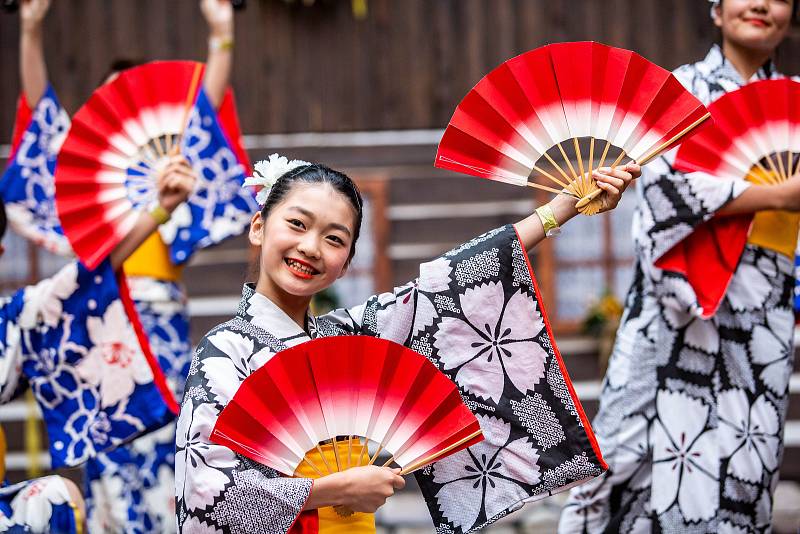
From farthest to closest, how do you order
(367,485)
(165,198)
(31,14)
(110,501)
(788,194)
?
(31,14) → (110,501) → (165,198) → (788,194) → (367,485)

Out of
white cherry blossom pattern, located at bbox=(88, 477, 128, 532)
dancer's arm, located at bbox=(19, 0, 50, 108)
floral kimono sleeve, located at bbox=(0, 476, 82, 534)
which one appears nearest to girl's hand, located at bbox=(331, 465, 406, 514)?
floral kimono sleeve, located at bbox=(0, 476, 82, 534)

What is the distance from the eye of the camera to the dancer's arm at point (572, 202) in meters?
2.11

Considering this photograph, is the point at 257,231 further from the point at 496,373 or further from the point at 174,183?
the point at 174,183

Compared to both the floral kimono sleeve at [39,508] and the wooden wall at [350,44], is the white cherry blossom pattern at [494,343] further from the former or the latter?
the wooden wall at [350,44]

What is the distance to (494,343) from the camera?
2.26m

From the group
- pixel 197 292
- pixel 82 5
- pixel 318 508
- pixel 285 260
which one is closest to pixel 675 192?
pixel 285 260

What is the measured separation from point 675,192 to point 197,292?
9.74 feet

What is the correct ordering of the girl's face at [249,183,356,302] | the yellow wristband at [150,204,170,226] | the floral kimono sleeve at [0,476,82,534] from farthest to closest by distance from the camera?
1. the yellow wristband at [150,204,170,226]
2. the floral kimono sleeve at [0,476,82,534]
3. the girl's face at [249,183,356,302]

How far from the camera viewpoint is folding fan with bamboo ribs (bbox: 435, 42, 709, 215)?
7.24 ft

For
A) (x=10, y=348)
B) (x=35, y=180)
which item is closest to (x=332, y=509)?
(x=10, y=348)

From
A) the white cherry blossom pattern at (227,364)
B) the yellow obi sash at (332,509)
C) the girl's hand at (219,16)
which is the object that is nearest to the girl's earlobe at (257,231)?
the white cherry blossom pattern at (227,364)

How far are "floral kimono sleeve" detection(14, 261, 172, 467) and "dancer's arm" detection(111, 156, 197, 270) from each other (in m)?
0.08

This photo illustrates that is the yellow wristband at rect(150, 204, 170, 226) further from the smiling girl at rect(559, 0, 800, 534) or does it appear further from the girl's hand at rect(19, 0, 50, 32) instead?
the smiling girl at rect(559, 0, 800, 534)

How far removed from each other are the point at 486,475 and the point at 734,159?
4.23 ft
